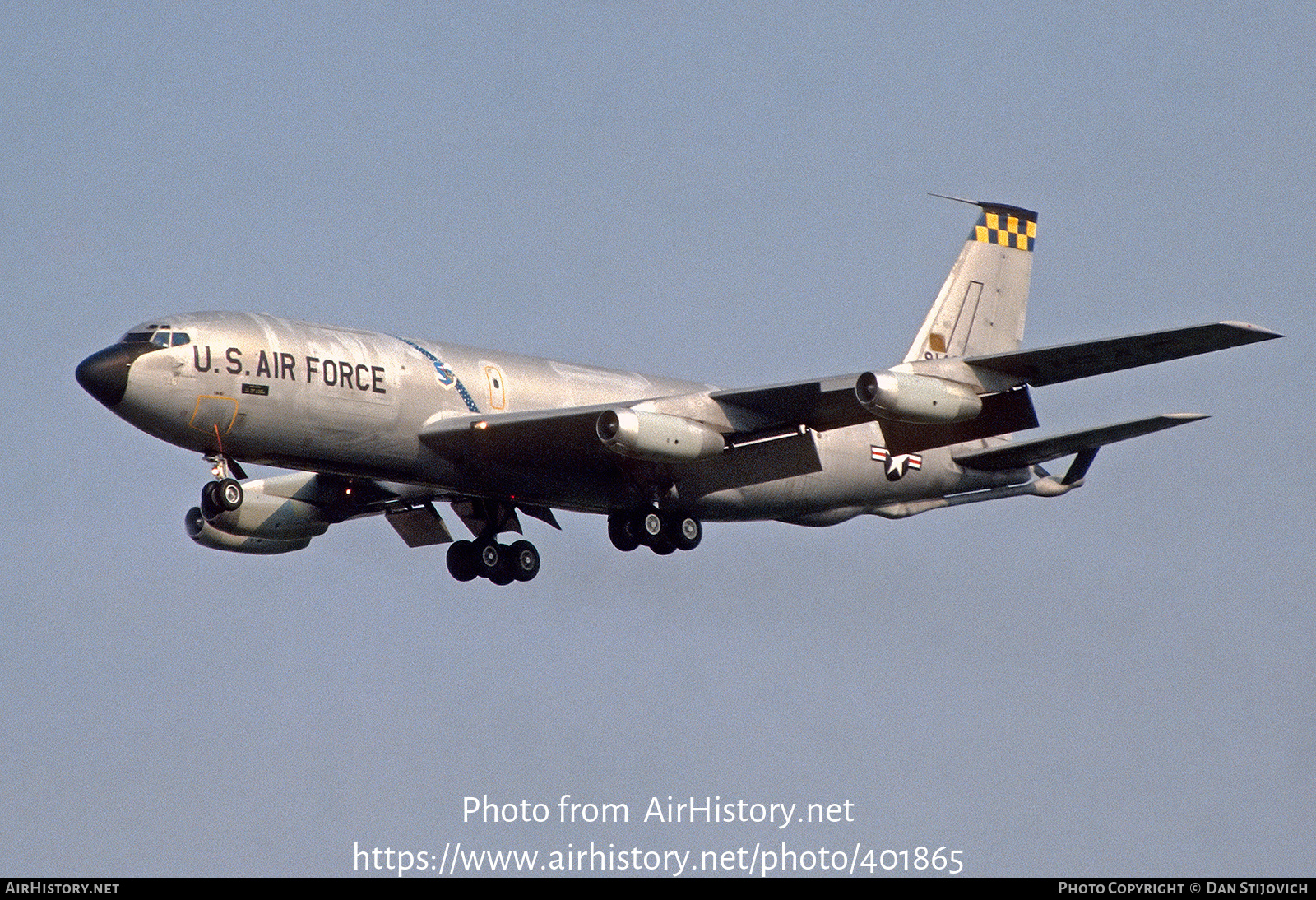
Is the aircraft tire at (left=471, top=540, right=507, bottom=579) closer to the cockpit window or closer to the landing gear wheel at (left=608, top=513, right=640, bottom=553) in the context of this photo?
the landing gear wheel at (left=608, top=513, right=640, bottom=553)

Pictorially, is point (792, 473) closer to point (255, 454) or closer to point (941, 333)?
point (941, 333)

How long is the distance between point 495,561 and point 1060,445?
13.3 metres

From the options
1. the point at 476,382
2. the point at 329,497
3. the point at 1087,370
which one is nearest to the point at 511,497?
the point at 476,382

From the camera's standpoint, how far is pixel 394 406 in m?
39.2

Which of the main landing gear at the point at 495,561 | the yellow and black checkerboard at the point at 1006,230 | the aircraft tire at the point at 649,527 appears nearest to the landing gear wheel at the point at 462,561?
the main landing gear at the point at 495,561

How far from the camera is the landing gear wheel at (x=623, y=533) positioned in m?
42.7

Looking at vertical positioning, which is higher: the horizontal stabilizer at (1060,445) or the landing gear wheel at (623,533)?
the horizontal stabilizer at (1060,445)

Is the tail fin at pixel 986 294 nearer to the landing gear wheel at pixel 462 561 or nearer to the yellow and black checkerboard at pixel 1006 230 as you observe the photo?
the yellow and black checkerboard at pixel 1006 230

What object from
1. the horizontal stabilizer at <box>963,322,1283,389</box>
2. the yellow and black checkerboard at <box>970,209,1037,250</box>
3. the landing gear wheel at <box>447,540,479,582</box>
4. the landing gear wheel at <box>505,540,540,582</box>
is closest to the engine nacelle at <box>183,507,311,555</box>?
the landing gear wheel at <box>447,540,479,582</box>

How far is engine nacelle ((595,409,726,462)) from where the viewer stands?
3869 cm

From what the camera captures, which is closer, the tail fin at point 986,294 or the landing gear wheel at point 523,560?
the landing gear wheel at point 523,560

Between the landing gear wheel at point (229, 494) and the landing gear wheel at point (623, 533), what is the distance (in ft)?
29.3

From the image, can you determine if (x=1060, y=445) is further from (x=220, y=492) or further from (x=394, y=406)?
(x=220, y=492)

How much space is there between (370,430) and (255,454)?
232cm
